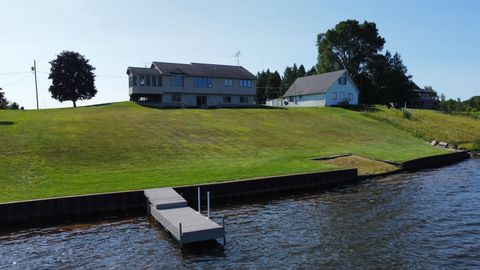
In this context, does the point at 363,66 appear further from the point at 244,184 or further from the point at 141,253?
the point at 141,253

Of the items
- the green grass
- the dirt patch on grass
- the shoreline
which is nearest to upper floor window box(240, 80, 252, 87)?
the green grass

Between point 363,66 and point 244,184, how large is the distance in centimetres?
8675

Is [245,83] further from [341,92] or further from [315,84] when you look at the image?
[341,92]

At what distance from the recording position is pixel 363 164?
35344mm

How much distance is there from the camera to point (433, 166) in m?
38.9

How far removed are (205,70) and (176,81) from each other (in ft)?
23.9

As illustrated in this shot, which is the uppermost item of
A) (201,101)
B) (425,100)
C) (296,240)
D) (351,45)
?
(351,45)

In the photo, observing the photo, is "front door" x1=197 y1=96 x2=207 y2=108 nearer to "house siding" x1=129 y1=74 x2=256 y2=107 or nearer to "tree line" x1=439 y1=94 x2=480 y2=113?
"house siding" x1=129 y1=74 x2=256 y2=107

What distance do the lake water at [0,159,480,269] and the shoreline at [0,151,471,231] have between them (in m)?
1.23

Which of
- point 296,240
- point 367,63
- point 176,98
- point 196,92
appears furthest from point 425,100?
point 296,240

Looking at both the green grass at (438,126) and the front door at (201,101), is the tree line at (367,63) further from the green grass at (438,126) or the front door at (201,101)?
the front door at (201,101)

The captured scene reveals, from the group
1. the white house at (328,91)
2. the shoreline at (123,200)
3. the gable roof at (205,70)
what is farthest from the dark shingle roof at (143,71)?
the shoreline at (123,200)

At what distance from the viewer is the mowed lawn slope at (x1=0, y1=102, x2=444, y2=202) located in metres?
25.5

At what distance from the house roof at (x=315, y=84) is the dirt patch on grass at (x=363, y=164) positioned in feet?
163
